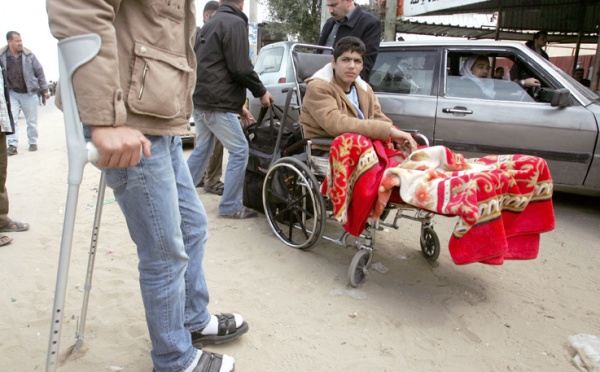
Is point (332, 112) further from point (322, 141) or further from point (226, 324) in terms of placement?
point (226, 324)

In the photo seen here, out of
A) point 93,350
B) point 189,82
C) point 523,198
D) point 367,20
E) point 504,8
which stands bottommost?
point 93,350

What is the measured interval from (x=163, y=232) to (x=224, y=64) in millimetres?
2480

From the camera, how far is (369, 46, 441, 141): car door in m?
4.56

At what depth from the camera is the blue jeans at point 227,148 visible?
148 inches

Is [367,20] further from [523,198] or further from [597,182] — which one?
[597,182]

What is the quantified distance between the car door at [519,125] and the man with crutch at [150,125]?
3367mm

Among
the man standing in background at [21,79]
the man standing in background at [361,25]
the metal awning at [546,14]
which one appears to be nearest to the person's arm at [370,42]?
the man standing in background at [361,25]

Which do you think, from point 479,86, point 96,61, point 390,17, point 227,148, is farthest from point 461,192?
point 390,17

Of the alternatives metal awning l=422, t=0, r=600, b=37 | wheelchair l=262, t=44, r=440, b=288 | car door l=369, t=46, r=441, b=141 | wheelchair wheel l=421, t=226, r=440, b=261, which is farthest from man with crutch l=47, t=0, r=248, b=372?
metal awning l=422, t=0, r=600, b=37

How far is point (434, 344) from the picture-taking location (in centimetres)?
226

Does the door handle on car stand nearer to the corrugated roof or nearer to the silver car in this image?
the silver car

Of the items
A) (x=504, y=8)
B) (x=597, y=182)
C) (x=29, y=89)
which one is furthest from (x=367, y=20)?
(x=504, y=8)

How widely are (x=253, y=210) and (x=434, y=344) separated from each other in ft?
7.53

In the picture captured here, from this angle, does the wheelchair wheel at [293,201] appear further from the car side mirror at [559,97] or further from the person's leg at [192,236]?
the car side mirror at [559,97]
